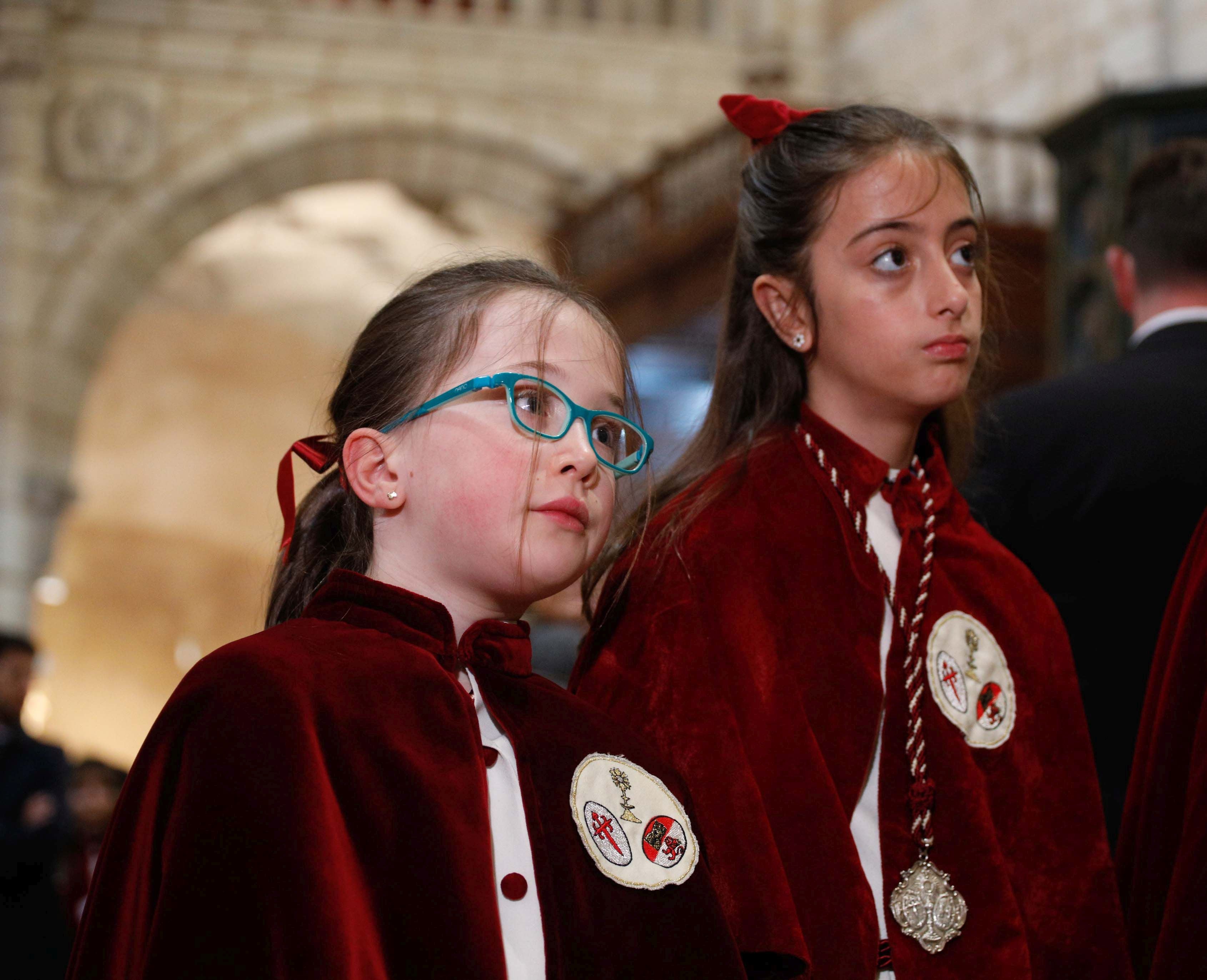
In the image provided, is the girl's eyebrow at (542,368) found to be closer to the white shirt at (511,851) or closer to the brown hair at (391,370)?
the brown hair at (391,370)

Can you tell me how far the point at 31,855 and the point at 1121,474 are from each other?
123 inches

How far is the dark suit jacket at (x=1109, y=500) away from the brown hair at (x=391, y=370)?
2.85 feet

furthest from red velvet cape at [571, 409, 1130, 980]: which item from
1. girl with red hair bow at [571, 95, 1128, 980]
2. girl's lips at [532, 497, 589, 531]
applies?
girl's lips at [532, 497, 589, 531]

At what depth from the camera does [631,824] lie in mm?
1357

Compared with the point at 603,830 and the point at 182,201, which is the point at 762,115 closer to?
the point at 603,830

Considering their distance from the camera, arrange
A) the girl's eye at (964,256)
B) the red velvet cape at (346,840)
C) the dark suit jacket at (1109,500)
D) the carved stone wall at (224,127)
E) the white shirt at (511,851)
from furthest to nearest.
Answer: the carved stone wall at (224,127), the dark suit jacket at (1109,500), the girl's eye at (964,256), the white shirt at (511,851), the red velvet cape at (346,840)

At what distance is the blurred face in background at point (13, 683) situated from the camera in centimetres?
449

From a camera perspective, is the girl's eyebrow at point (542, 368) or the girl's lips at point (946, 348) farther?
the girl's lips at point (946, 348)

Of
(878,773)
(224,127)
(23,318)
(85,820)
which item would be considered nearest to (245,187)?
(224,127)

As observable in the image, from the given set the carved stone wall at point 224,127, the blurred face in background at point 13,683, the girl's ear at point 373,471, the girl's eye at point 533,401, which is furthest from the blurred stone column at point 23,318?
the girl's eye at point 533,401

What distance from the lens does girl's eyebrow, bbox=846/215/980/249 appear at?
1.69m

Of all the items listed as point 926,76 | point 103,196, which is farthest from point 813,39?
point 103,196

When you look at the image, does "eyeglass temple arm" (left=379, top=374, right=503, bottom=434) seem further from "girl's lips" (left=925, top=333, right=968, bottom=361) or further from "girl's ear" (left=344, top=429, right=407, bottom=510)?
"girl's lips" (left=925, top=333, right=968, bottom=361)

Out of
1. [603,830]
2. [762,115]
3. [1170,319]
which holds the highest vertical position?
[762,115]
